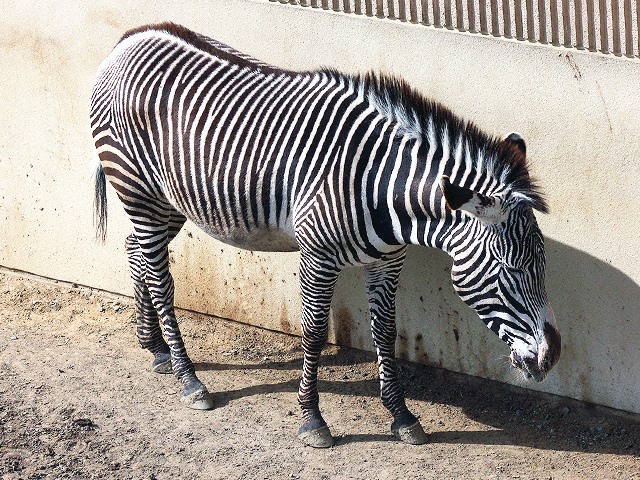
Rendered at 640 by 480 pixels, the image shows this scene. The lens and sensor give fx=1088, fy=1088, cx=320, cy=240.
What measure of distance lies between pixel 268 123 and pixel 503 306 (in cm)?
189

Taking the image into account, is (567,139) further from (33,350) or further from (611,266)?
(33,350)

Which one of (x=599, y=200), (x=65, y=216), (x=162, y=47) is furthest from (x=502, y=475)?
(x=65, y=216)

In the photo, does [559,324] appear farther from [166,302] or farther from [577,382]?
[166,302]

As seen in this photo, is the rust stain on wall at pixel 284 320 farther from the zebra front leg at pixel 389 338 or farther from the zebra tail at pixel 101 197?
the zebra tail at pixel 101 197

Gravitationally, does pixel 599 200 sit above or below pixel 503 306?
above

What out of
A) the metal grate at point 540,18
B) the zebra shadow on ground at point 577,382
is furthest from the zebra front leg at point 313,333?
the metal grate at point 540,18

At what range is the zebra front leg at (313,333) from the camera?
6.85 metres

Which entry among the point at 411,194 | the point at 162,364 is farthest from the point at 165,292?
the point at 411,194

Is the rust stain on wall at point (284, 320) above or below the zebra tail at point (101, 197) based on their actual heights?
below

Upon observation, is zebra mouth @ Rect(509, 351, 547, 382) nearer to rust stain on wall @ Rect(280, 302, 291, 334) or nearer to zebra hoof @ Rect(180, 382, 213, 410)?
zebra hoof @ Rect(180, 382, 213, 410)

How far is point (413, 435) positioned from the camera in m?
7.08

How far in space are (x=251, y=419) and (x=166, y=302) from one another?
1.07 m

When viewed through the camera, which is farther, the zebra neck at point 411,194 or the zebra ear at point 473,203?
the zebra neck at point 411,194

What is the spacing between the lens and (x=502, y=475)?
21.9ft
